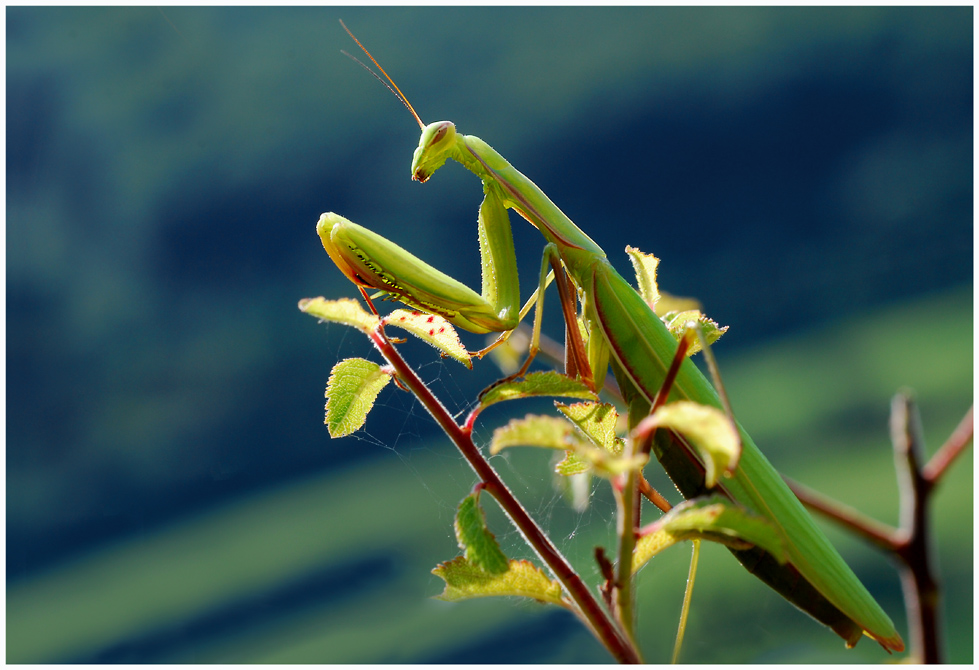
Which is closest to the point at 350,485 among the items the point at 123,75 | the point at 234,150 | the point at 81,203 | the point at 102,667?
the point at 234,150

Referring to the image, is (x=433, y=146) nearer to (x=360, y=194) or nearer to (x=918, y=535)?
(x=918, y=535)

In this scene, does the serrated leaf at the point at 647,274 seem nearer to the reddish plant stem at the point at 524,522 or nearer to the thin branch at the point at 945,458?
the reddish plant stem at the point at 524,522

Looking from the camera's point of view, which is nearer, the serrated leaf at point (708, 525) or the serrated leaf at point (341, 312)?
the serrated leaf at point (708, 525)

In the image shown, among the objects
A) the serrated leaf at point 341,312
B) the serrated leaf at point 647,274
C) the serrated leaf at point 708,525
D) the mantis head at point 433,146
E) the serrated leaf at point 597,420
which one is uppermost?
the mantis head at point 433,146

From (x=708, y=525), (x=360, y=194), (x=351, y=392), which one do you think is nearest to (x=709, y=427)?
(x=708, y=525)

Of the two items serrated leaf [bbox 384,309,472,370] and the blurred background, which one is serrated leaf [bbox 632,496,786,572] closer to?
serrated leaf [bbox 384,309,472,370]

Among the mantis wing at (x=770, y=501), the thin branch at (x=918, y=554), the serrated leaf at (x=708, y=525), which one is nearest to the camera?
the thin branch at (x=918, y=554)

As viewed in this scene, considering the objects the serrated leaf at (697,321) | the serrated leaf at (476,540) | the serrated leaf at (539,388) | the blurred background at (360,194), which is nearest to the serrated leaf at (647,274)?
the serrated leaf at (697,321)

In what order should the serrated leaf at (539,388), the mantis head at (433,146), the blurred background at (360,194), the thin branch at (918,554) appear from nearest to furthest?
the thin branch at (918,554), the serrated leaf at (539,388), the mantis head at (433,146), the blurred background at (360,194)
